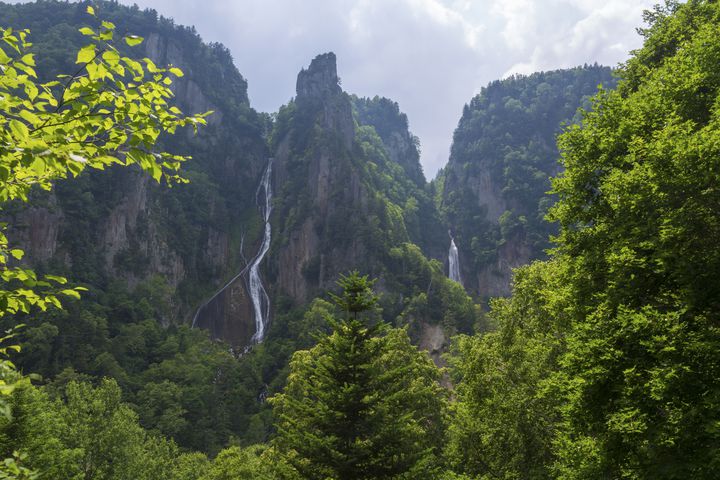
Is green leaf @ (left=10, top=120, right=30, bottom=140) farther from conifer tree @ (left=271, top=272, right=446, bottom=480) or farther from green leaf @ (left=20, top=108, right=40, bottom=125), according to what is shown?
conifer tree @ (left=271, top=272, right=446, bottom=480)

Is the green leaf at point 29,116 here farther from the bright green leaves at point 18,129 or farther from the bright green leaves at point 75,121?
the bright green leaves at point 18,129

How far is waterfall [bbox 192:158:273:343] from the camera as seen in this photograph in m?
89.9

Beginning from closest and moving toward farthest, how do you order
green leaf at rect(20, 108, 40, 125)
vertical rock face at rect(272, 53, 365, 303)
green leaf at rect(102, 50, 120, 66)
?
1. green leaf at rect(20, 108, 40, 125)
2. green leaf at rect(102, 50, 120, 66)
3. vertical rock face at rect(272, 53, 365, 303)

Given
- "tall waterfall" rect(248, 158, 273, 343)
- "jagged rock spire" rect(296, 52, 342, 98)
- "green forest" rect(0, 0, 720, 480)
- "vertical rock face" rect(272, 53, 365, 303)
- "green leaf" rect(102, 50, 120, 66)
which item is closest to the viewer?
"green leaf" rect(102, 50, 120, 66)

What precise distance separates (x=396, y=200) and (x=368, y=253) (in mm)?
37343

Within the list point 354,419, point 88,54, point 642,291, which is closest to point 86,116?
point 88,54

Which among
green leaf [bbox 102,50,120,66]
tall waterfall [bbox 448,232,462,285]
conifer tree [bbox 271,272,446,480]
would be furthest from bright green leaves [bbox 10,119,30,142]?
tall waterfall [bbox 448,232,462,285]

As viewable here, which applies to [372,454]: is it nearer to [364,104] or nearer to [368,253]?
[368,253]

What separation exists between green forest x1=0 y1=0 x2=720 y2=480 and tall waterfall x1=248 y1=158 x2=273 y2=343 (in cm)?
213

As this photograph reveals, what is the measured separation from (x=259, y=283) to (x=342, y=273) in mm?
43690

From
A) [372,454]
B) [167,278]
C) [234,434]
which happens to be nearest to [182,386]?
[234,434]

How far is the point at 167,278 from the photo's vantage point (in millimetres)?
93688

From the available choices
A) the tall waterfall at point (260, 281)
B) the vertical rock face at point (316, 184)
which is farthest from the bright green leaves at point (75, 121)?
the vertical rock face at point (316, 184)

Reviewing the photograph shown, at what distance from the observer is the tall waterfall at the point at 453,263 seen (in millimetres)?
117750
